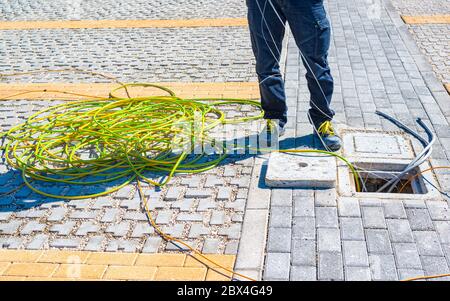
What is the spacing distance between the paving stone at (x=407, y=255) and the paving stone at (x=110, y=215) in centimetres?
209

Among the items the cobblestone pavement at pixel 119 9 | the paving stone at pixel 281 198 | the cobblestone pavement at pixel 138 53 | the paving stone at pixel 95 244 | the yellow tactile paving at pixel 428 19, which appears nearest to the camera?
the paving stone at pixel 95 244

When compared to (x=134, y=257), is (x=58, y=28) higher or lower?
lower

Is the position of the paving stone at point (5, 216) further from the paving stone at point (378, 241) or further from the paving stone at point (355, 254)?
the paving stone at point (378, 241)

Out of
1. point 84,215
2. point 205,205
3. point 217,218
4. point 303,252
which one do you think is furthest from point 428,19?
point 84,215

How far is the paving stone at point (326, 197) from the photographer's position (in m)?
3.96

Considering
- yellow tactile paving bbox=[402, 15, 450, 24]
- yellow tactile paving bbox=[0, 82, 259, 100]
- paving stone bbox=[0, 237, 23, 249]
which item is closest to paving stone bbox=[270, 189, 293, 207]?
paving stone bbox=[0, 237, 23, 249]

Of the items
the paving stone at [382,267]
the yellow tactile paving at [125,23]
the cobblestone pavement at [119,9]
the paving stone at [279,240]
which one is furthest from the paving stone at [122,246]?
the cobblestone pavement at [119,9]

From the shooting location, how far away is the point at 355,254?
3.41 meters

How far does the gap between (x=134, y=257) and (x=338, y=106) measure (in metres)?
3.07

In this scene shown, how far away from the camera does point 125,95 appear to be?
620 centimetres

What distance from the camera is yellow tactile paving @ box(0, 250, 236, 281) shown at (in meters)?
3.33
